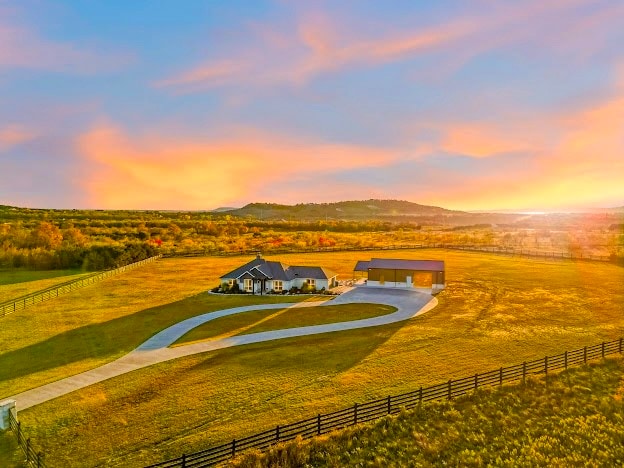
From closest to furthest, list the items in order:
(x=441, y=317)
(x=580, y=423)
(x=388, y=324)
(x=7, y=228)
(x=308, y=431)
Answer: (x=308, y=431) → (x=580, y=423) → (x=388, y=324) → (x=441, y=317) → (x=7, y=228)

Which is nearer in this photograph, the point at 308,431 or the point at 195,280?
the point at 308,431

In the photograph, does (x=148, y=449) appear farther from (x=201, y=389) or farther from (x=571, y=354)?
(x=571, y=354)

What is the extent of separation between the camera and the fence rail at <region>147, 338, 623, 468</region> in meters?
14.7

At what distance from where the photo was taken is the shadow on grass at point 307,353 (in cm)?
2372

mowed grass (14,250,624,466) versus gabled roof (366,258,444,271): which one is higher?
gabled roof (366,258,444,271)

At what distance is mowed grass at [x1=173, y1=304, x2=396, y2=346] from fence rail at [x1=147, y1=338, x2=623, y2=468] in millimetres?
13711

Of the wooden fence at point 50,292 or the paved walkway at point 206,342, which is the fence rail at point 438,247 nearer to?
the wooden fence at point 50,292

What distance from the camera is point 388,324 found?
32.4 m

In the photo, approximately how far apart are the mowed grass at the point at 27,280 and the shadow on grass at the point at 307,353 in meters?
31.8

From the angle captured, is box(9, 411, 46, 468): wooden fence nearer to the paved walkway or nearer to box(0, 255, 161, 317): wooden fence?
the paved walkway

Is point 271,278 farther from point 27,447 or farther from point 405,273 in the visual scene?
point 27,447

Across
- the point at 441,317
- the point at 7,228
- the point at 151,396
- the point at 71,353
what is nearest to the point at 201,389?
the point at 151,396

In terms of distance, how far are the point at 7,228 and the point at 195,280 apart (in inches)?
2144

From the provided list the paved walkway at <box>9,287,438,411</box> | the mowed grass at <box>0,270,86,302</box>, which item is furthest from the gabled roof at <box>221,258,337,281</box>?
the mowed grass at <box>0,270,86,302</box>
